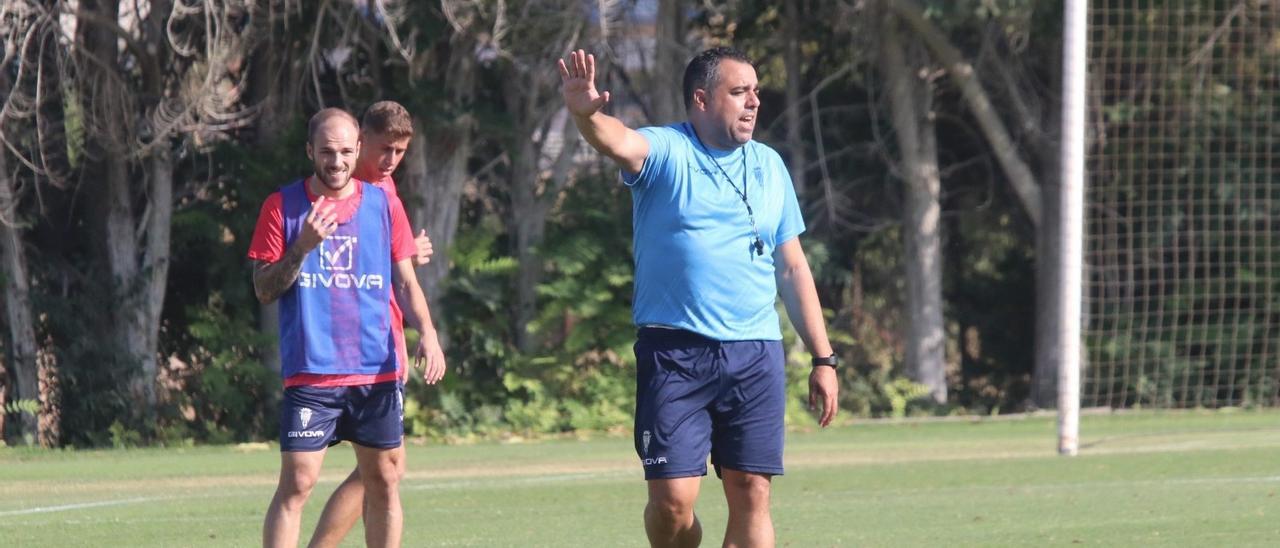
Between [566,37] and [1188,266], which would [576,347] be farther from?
[1188,266]

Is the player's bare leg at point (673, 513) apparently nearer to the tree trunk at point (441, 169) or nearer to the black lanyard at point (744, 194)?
the black lanyard at point (744, 194)

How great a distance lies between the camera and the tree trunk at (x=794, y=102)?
763 inches

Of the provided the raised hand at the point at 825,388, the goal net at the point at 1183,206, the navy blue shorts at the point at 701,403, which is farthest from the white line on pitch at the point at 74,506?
the goal net at the point at 1183,206

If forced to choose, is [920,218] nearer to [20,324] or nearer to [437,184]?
[437,184]

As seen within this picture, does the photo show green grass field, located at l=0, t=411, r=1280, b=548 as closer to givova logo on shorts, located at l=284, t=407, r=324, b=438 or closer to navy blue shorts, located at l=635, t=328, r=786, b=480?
givova logo on shorts, located at l=284, t=407, r=324, b=438

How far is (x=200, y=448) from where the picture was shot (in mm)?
15836

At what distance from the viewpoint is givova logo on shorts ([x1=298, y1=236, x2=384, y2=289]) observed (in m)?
6.11

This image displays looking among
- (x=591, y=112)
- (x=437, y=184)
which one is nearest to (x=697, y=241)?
Result: (x=591, y=112)

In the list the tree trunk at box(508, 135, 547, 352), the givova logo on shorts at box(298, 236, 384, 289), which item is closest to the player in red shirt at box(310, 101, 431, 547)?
the givova logo on shorts at box(298, 236, 384, 289)

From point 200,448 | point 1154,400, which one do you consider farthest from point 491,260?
point 1154,400

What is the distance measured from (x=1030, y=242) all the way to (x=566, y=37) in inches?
254

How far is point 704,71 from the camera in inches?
227

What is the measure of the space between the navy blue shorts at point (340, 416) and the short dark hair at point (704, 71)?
1.49 meters

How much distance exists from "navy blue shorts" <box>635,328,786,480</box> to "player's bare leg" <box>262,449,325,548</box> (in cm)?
116
